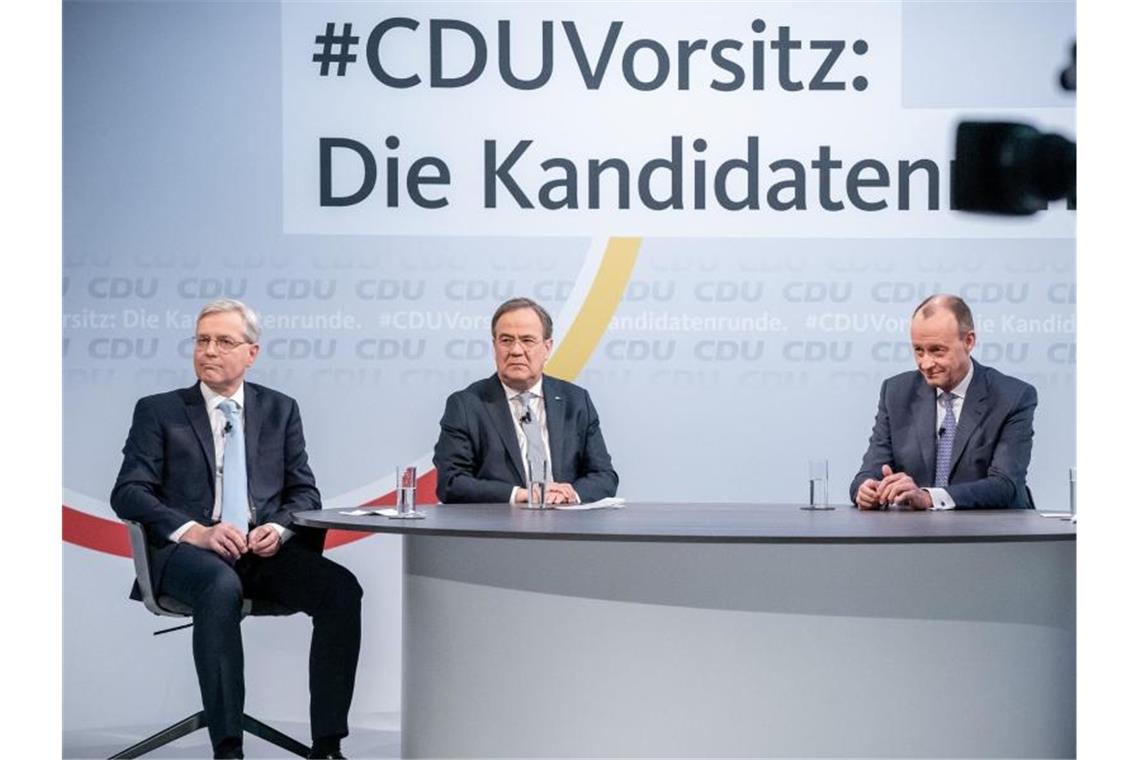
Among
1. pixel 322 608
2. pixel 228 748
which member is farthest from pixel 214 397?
pixel 228 748

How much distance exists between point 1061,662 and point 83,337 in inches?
162

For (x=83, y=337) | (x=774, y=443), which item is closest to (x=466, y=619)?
(x=774, y=443)

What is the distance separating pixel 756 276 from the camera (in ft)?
19.7

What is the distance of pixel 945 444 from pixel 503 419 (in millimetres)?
1480

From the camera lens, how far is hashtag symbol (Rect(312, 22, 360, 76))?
19.6 ft

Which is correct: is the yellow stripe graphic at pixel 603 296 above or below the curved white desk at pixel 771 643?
above

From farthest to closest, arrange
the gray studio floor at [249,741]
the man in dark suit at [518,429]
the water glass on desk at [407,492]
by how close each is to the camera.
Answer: the gray studio floor at [249,741] < the man in dark suit at [518,429] < the water glass on desk at [407,492]

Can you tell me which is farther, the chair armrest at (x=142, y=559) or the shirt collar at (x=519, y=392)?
the shirt collar at (x=519, y=392)

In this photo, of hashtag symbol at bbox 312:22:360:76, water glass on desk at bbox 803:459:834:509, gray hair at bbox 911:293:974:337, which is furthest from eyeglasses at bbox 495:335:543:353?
hashtag symbol at bbox 312:22:360:76

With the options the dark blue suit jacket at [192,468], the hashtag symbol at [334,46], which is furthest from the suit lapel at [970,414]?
the hashtag symbol at [334,46]

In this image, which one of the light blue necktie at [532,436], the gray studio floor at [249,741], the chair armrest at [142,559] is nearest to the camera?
the chair armrest at [142,559]

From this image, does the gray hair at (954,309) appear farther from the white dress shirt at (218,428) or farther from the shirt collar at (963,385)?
the white dress shirt at (218,428)

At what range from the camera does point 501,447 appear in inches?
195

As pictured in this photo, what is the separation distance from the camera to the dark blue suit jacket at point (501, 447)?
4.84 metres
